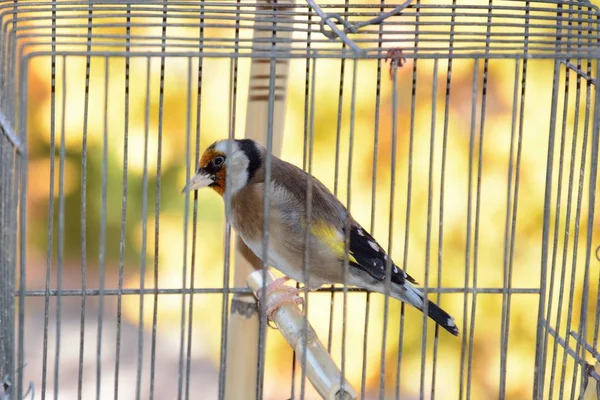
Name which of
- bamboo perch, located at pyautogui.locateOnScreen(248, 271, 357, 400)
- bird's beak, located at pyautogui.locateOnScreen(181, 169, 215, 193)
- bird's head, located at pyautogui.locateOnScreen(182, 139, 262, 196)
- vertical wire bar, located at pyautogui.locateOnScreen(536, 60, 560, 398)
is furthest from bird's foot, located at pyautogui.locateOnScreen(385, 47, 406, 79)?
bird's beak, located at pyautogui.locateOnScreen(181, 169, 215, 193)

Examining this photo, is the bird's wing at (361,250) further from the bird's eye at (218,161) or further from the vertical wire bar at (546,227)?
the vertical wire bar at (546,227)

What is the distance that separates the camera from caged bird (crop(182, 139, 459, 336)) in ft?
6.08

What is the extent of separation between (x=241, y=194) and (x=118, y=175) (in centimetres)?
74

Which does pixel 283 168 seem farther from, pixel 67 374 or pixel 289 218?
A: pixel 67 374

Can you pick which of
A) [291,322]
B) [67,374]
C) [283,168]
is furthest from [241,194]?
[67,374]

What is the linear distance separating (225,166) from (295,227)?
20 centimetres

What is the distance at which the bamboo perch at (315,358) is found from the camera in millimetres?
1384

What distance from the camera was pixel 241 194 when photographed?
6.34 ft

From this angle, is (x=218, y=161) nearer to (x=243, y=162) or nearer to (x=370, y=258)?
(x=243, y=162)

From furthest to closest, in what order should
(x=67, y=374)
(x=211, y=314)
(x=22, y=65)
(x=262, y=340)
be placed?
(x=67, y=374)
(x=211, y=314)
(x=262, y=340)
(x=22, y=65)

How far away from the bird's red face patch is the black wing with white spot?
0.31m

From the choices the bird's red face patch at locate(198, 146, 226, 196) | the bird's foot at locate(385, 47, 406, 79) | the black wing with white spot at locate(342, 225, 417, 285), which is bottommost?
the black wing with white spot at locate(342, 225, 417, 285)

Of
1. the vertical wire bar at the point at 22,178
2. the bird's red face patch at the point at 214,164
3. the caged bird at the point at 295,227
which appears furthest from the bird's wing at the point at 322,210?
the vertical wire bar at the point at 22,178

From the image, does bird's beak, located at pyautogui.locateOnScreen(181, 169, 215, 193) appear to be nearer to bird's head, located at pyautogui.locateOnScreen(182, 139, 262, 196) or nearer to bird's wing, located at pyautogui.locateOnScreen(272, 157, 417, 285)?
bird's head, located at pyautogui.locateOnScreen(182, 139, 262, 196)
